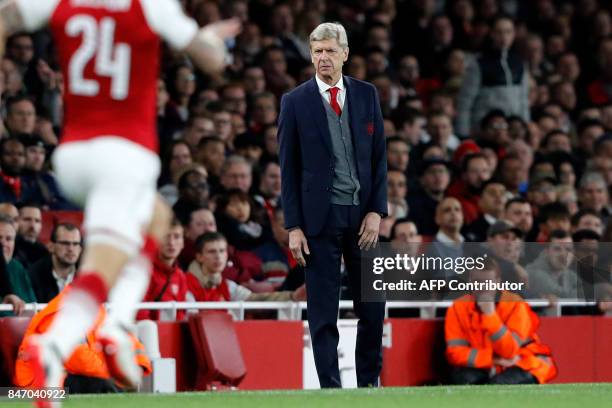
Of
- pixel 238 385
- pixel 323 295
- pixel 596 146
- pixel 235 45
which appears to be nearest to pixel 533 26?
pixel 596 146

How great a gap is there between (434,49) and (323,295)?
9.95 metres

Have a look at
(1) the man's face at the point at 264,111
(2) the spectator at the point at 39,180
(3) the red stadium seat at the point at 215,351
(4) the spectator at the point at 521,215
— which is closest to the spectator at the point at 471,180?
(4) the spectator at the point at 521,215

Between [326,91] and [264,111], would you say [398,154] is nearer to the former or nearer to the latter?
[264,111]

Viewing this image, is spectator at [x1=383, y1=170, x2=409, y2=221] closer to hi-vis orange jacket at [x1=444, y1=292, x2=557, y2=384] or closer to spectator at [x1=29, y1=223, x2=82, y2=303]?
hi-vis orange jacket at [x1=444, y1=292, x2=557, y2=384]

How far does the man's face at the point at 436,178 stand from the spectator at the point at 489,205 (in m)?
0.39

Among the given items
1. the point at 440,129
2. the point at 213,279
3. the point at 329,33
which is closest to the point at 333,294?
the point at 329,33

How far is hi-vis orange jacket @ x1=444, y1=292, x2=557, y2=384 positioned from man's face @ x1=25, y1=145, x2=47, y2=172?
11.9 feet

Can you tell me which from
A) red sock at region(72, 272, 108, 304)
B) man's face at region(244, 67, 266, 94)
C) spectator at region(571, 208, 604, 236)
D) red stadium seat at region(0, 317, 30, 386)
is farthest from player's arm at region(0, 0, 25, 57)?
man's face at region(244, 67, 266, 94)

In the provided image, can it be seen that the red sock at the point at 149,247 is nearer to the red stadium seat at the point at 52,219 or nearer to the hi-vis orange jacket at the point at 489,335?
the hi-vis orange jacket at the point at 489,335

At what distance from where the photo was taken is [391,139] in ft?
47.6

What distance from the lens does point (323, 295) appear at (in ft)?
28.3

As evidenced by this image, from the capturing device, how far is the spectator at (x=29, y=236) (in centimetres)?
1110

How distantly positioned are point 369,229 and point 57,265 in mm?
2966

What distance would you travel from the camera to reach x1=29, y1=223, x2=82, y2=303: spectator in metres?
10.6
